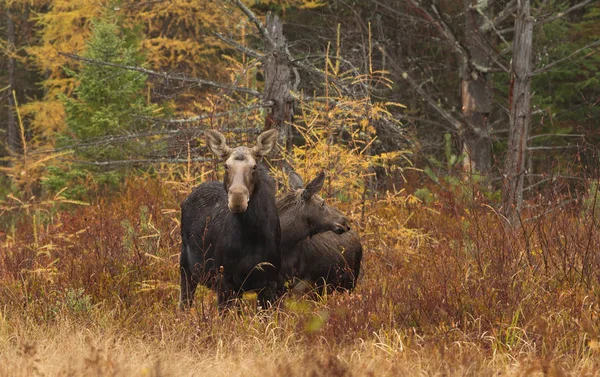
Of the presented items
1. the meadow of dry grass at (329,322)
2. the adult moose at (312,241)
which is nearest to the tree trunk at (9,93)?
the meadow of dry grass at (329,322)

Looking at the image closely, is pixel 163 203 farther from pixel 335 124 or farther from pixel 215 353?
pixel 215 353

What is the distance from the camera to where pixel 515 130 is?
10.6 meters

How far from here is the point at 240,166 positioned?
699cm

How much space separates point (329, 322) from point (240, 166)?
5.18 ft

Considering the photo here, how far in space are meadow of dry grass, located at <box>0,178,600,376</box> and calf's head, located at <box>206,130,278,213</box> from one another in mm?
953

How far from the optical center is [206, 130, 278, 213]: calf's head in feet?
22.1

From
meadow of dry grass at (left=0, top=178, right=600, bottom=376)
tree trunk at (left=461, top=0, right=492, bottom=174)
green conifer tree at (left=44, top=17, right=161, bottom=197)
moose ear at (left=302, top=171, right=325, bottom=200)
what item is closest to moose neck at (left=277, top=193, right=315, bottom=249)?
moose ear at (left=302, top=171, right=325, bottom=200)

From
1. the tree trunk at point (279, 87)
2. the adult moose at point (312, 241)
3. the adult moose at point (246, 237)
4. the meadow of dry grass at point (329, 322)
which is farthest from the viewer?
the tree trunk at point (279, 87)

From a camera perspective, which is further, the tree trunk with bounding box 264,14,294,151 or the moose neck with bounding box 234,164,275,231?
the tree trunk with bounding box 264,14,294,151

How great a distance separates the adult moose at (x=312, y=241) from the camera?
8055 millimetres

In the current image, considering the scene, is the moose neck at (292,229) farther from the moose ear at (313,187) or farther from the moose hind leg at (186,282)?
the moose hind leg at (186,282)

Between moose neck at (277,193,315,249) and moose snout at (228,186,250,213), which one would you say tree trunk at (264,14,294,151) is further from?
moose snout at (228,186,250,213)

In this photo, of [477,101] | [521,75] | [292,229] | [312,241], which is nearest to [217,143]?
[292,229]

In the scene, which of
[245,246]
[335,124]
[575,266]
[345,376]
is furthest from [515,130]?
[345,376]
